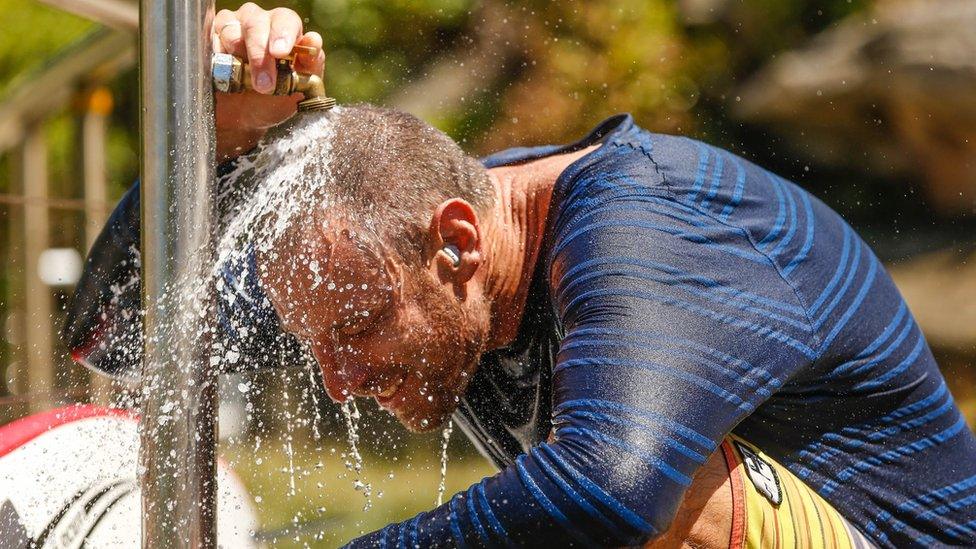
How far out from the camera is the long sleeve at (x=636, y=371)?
139 cm

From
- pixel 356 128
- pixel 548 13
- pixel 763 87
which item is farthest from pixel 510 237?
pixel 763 87

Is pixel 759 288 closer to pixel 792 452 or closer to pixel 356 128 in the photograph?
pixel 792 452

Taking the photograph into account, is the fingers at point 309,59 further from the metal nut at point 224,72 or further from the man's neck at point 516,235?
the man's neck at point 516,235

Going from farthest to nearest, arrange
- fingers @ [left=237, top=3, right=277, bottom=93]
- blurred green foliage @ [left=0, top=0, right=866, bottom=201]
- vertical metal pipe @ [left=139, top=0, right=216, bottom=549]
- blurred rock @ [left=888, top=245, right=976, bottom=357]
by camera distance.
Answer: blurred rock @ [left=888, top=245, right=976, bottom=357] < blurred green foliage @ [left=0, top=0, right=866, bottom=201] < fingers @ [left=237, top=3, right=277, bottom=93] < vertical metal pipe @ [left=139, top=0, right=216, bottom=549]

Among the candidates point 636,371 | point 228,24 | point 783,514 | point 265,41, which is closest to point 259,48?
point 265,41

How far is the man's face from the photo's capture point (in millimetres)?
1785

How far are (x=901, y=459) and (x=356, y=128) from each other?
1.04m

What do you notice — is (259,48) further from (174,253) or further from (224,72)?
(174,253)

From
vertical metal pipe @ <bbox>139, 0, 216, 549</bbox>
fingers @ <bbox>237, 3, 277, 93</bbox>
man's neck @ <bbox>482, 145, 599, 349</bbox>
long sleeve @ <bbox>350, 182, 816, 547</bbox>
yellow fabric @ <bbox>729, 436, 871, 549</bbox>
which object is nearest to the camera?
vertical metal pipe @ <bbox>139, 0, 216, 549</bbox>

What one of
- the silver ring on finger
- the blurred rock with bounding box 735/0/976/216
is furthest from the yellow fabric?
the blurred rock with bounding box 735/0/976/216

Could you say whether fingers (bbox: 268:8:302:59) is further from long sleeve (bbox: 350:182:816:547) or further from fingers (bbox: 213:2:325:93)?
long sleeve (bbox: 350:182:816:547)

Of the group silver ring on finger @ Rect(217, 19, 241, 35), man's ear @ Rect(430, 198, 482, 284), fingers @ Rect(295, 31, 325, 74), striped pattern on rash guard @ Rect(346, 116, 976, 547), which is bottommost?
striped pattern on rash guard @ Rect(346, 116, 976, 547)

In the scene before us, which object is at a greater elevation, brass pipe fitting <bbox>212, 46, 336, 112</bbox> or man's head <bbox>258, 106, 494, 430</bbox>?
brass pipe fitting <bbox>212, 46, 336, 112</bbox>

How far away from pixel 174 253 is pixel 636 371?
1.90ft
